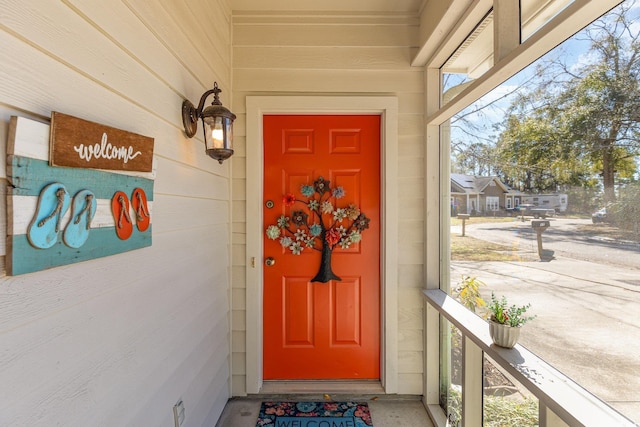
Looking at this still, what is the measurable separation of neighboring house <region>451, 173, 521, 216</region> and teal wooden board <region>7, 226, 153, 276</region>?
59.4 inches

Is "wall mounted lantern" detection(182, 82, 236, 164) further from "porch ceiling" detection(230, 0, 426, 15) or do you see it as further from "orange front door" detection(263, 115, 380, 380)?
Answer: "porch ceiling" detection(230, 0, 426, 15)

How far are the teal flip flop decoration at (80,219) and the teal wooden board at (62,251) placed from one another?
1 cm

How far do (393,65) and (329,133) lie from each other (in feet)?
2.09

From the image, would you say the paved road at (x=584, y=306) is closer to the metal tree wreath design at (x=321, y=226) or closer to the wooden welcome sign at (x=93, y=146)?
the metal tree wreath design at (x=321, y=226)

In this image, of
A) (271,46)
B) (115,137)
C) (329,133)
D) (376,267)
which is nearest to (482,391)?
(376,267)

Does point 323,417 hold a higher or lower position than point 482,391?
lower

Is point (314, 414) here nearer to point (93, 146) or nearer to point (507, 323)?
point (507, 323)

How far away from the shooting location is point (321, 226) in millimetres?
1974

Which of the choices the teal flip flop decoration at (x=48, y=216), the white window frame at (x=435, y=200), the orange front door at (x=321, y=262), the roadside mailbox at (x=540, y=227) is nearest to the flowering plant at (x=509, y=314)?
the roadside mailbox at (x=540, y=227)

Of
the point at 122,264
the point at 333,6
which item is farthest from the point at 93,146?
the point at 333,6

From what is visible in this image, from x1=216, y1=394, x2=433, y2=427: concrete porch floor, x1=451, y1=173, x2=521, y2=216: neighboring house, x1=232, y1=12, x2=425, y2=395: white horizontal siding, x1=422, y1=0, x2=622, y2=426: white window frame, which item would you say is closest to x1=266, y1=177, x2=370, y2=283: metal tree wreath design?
x1=232, y1=12, x2=425, y2=395: white horizontal siding

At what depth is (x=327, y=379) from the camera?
79.0 inches

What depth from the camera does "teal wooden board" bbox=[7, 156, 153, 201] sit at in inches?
21.8

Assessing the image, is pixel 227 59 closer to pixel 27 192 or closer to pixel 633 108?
pixel 27 192
